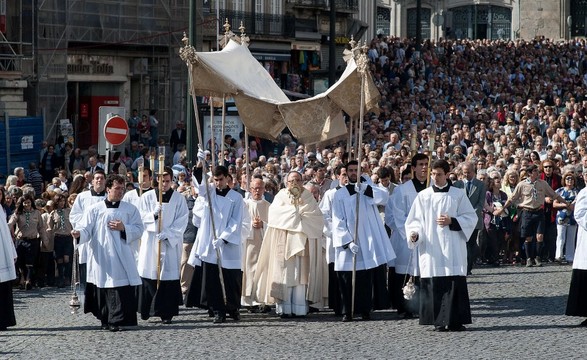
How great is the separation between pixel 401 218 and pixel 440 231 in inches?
59.8

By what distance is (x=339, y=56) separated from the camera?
52469 millimetres

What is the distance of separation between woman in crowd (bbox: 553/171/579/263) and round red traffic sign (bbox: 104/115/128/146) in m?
6.83

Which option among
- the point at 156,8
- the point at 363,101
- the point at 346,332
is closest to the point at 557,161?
the point at 363,101

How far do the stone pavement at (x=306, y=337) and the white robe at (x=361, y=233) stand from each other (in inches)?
26.1

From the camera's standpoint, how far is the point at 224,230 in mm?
17891

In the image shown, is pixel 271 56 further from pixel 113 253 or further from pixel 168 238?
pixel 113 253

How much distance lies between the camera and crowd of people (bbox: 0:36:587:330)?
17172 millimetres

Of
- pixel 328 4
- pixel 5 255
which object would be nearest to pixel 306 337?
pixel 5 255

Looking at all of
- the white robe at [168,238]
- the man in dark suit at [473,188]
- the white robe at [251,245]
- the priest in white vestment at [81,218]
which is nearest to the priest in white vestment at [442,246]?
the white robe at [251,245]

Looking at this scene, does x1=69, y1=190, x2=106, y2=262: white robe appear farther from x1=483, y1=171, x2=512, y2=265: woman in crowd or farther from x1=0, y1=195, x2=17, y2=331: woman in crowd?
x1=483, y1=171, x2=512, y2=265: woman in crowd

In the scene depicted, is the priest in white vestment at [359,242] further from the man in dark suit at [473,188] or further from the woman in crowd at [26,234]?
the woman in crowd at [26,234]

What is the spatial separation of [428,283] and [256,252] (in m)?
2.76

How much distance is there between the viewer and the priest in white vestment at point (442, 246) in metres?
16.6

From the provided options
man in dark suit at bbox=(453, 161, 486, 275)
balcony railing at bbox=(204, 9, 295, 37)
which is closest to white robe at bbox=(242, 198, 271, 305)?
man in dark suit at bbox=(453, 161, 486, 275)
